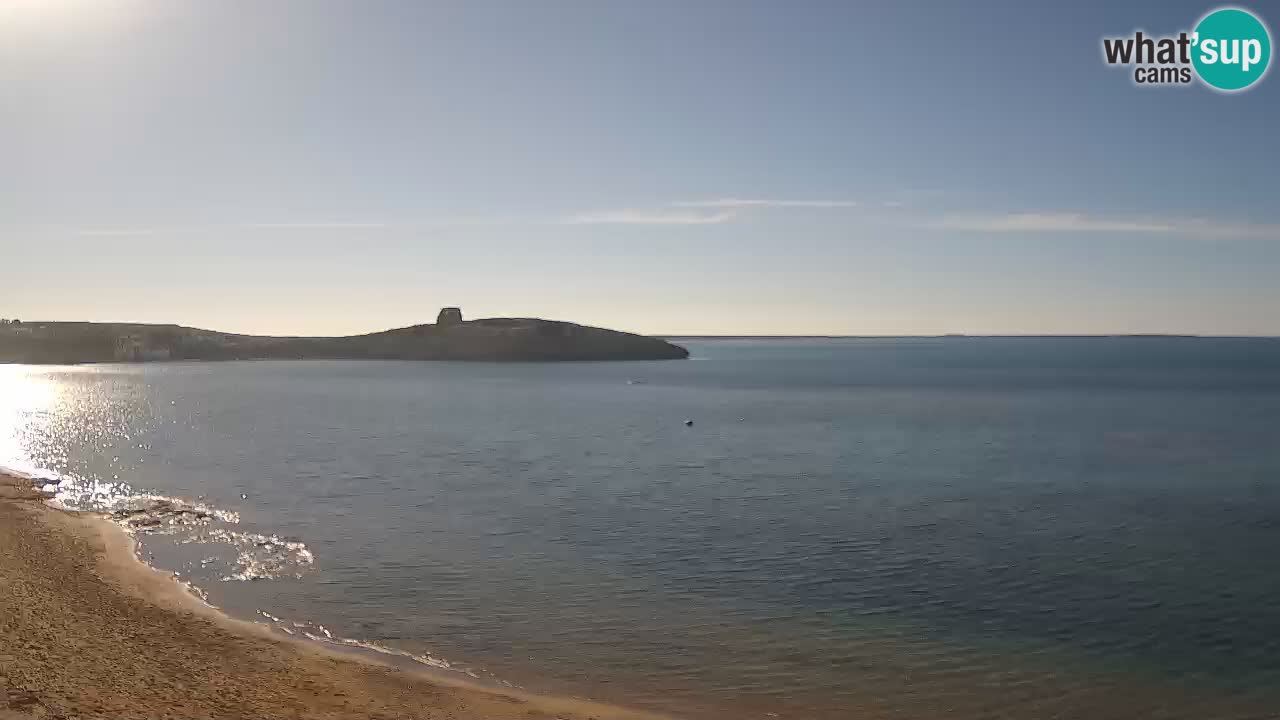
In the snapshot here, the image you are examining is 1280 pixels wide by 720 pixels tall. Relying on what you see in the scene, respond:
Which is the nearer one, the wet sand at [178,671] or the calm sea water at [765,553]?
the wet sand at [178,671]

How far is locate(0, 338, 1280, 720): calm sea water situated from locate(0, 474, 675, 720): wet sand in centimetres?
174

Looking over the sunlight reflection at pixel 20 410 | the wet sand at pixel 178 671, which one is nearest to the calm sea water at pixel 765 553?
the sunlight reflection at pixel 20 410

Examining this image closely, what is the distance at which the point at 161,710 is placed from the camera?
17281 millimetres

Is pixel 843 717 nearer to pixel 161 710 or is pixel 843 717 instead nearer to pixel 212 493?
pixel 161 710

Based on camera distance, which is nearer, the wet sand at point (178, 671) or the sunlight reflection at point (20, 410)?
the wet sand at point (178, 671)

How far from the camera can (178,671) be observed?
19750 mm

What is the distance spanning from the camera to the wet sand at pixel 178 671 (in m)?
17.8

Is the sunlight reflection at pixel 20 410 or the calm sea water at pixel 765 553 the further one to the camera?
the sunlight reflection at pixel 20 410

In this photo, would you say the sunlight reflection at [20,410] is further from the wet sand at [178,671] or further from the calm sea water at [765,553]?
the wet sand at [178,671]

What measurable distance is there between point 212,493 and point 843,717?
39981 millimetres

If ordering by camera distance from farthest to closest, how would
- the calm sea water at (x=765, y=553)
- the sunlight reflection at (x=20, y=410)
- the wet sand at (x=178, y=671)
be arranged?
the sunlight reflection at (x=20, y=410)
the calm sea water at (x=765, y=553)
the wet sand at (x=178, y=671)

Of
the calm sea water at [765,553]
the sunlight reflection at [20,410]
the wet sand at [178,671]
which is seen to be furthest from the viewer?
the sunlight reflection at [20,410]

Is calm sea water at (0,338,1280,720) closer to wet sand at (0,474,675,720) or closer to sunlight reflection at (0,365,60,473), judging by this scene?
sunlight reflection at (0,365,60,473)

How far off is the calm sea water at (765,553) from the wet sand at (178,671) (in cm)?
174
